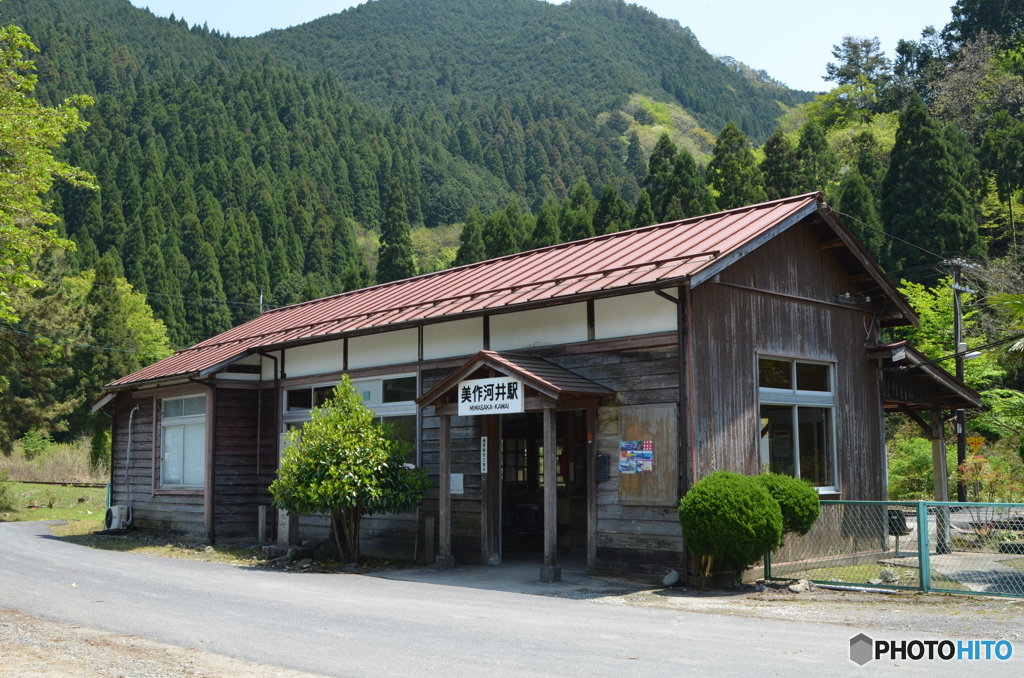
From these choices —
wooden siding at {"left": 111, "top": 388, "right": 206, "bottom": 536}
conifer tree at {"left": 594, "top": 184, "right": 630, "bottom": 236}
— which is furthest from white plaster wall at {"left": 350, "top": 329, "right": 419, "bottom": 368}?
conifer tree at {"left": 594, "top": 184, "right": 630, "bottom": 236}

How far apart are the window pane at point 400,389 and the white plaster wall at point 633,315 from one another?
14.2 ft

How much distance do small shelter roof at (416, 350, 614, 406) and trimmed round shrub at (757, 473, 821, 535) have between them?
8.20 feet

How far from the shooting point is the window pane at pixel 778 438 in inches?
560

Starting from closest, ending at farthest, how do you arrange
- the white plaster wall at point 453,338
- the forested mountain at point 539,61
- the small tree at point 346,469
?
1. the small tree at point 346,469
2. the white plaster wall at point 453,338
3. the forested mountain at point 539,61

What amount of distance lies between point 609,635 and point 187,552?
38.5 feet

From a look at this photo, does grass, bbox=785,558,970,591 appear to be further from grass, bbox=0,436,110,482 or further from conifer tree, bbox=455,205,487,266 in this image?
conifer tree, bbox=455,205,487,266

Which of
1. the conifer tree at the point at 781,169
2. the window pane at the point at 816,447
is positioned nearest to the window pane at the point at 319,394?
the window pane at the point at 816,447

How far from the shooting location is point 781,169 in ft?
185

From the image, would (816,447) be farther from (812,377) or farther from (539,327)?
(539,327)

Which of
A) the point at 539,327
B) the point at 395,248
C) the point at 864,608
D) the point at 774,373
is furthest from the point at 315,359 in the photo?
the point at 395,248

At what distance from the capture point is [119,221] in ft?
292

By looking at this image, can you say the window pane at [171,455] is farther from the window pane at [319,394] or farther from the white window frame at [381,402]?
the window pane at [319,394]

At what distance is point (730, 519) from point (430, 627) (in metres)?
4.11

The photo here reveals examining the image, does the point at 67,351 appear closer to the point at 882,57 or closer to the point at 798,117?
the point at 882,57
